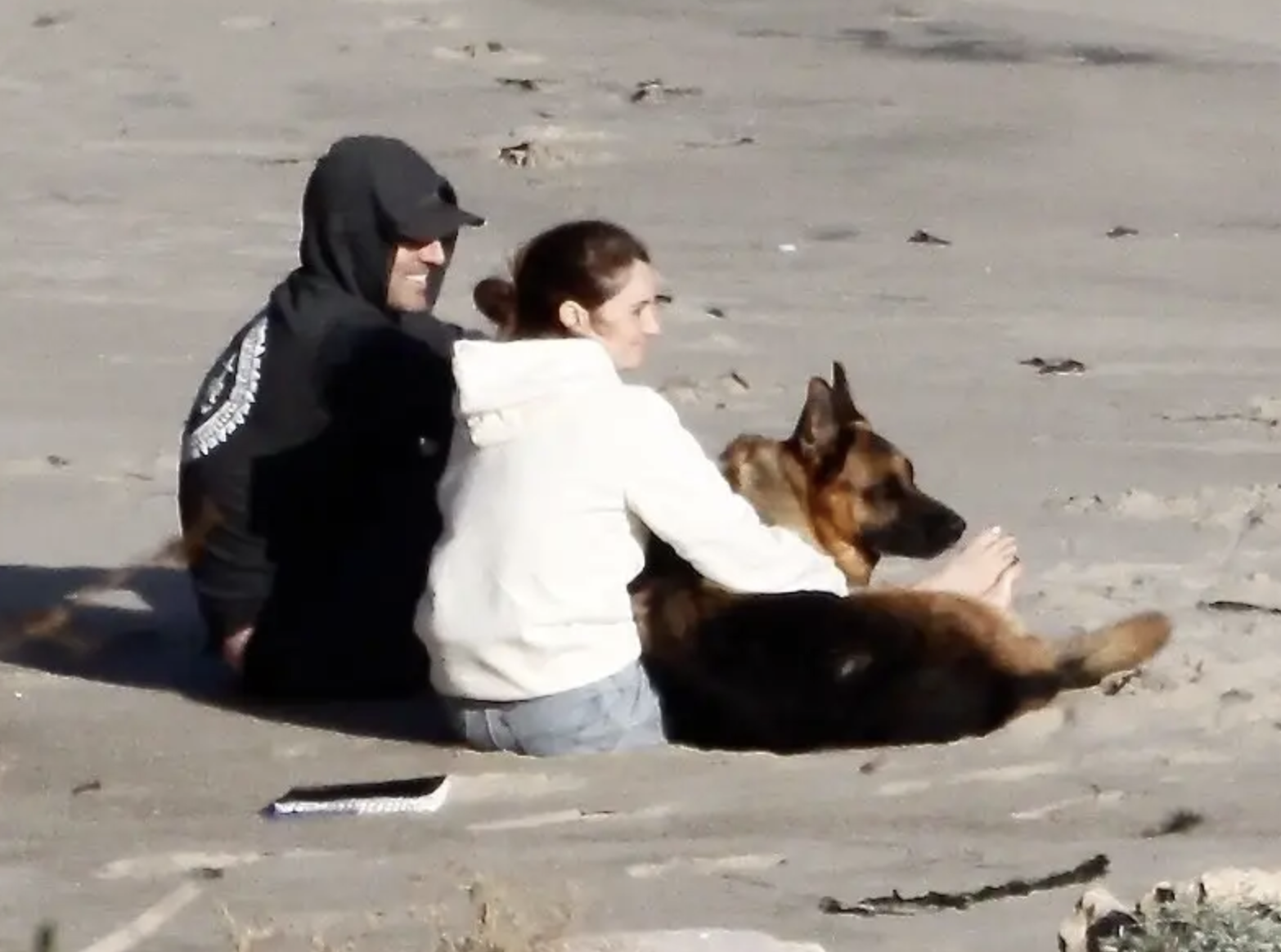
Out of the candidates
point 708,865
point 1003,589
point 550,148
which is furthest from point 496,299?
point 550,148

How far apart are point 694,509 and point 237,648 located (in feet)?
4.19

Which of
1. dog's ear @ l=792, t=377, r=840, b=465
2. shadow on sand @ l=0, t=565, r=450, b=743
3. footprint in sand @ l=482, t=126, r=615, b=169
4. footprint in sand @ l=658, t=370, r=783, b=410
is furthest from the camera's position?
footprint in sand @ l=482, t=126, r=615, b=169

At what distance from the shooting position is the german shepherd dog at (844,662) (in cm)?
560

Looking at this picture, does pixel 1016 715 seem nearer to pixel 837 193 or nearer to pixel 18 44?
pixel 837 193

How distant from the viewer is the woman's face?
5660mm

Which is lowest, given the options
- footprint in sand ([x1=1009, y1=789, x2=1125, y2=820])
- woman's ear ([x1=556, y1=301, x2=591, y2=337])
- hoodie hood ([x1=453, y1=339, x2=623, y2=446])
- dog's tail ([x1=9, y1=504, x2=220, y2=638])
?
dog's tail ([x1=9, y1=504, x2=220, y2=638])

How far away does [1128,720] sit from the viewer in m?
5.72

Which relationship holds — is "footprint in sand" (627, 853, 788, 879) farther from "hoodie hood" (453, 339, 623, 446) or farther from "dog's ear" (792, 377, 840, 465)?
"dog's ear" (792, 377, 840, 465)

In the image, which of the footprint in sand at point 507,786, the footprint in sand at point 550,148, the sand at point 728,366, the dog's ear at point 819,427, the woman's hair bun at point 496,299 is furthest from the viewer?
the footprint in sand at point 550,148

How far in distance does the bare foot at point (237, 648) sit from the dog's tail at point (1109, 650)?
1.76 metres

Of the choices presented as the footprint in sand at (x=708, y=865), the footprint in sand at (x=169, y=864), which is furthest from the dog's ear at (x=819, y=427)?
the footprint in sand at (x=169, y=864)

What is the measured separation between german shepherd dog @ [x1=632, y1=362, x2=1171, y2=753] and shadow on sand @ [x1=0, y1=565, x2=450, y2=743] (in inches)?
21.6

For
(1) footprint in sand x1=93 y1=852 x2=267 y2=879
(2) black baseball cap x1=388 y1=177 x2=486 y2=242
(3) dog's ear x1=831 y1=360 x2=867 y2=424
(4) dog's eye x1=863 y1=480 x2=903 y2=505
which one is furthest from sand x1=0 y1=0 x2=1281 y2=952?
(2) black baseball cap x1=388 y1=177 x2=486 y2=242

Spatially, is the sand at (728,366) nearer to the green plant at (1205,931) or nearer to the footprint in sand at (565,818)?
the footprint in sand at (565,818)
